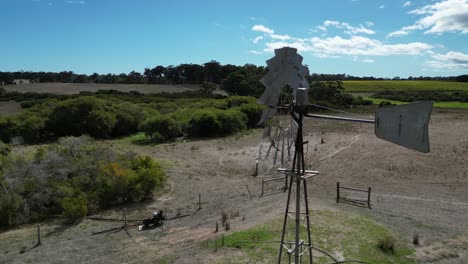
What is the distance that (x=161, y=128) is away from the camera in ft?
99.1

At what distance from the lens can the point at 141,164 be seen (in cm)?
1719

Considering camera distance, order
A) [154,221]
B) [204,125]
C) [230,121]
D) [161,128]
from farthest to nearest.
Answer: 1. [230,121]
2. [204,125]
3. [161,128]
4. [154,221]

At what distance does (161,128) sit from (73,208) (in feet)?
55.9

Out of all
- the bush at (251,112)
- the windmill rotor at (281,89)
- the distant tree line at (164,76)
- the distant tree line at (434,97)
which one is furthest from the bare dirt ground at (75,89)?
the windmill rotor at (281,89)

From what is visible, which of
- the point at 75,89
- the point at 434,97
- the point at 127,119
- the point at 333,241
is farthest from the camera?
the point at 75,89

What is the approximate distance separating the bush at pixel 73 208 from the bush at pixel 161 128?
54.0 ft

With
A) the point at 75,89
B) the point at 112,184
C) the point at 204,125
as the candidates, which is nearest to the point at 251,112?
the point at 204,125

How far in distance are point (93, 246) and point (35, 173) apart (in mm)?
5222

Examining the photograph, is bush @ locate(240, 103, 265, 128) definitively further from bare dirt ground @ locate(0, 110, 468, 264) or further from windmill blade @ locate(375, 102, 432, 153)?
windmill blade @ locate(375, 102, 432, 153)

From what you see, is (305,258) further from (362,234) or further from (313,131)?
(313,131)

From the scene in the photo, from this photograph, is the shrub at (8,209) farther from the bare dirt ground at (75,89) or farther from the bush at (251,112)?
the bare dirt ground at (75,89)

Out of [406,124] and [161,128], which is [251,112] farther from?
[406,124]

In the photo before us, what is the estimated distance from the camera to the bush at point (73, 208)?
13453 mm

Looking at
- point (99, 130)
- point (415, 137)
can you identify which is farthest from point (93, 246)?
point (99, 130)
